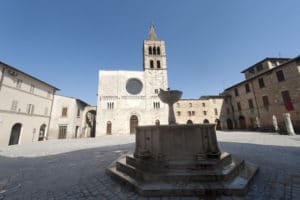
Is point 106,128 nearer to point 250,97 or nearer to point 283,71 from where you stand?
point 250,97

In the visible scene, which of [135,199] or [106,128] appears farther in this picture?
[106,128]

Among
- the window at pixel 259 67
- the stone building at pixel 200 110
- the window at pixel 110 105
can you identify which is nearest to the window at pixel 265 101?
the window at pixel 259 67

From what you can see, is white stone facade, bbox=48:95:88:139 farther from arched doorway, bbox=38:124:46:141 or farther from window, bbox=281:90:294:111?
window, bbox=281:90:294:111

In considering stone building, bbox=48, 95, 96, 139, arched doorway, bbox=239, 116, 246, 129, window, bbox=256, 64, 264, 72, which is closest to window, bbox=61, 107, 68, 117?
stone building, bbox=48, 95, 96, 139

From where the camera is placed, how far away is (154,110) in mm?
23297

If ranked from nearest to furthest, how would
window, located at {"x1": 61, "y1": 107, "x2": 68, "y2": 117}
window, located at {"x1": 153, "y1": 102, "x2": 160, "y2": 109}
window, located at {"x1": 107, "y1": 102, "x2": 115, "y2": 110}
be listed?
window, located at {"x1": 61, "y1": 107, "x2": 68, "y2": 117} < window, located at {"x1": 107, "y1": 102, "x2": 115, "y2": 110} < window, located at {"x1": 153, "y1": 102, "x2": 160, "y2": 109}

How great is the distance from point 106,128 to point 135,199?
20608 mm

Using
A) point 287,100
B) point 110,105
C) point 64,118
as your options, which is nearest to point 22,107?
point 64,118

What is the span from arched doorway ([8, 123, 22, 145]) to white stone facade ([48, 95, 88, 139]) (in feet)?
13.4

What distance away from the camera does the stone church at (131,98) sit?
22.2m

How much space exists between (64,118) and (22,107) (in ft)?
18.6

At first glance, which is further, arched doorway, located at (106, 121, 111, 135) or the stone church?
the stone church

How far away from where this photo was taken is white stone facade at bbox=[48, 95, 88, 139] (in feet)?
63.0

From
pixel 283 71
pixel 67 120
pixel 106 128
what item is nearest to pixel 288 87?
pixel 283 71
